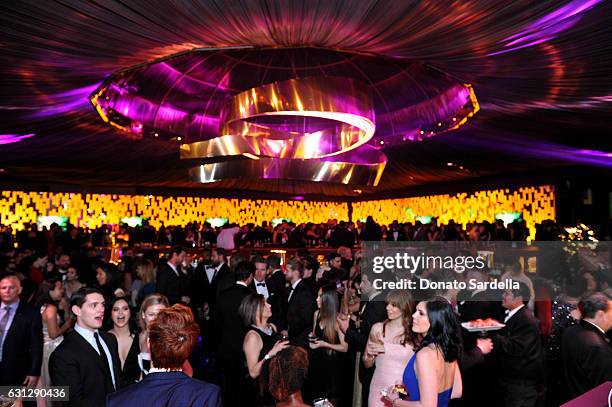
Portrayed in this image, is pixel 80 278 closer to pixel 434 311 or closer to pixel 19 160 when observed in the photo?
pixel 434 311

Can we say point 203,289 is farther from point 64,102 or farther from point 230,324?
point 64,102

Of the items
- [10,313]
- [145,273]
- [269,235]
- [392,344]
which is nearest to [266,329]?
[392,344]

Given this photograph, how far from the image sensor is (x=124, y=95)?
35.4 ft

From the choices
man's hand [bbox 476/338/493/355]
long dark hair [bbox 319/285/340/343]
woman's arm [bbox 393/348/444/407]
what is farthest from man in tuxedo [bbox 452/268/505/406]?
woman's arm [bbox 393/348/444/407]

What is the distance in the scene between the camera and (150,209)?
824 inches

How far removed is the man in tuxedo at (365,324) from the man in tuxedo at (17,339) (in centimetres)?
239

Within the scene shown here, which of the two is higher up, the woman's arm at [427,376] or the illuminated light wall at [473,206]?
the illuminated light wall at [473,206]

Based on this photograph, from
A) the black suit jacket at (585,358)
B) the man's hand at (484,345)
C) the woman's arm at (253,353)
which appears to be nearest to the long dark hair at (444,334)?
the man's hand at (484,345)

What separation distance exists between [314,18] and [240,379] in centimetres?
340

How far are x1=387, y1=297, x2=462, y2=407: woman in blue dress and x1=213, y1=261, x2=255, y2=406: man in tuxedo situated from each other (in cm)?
259

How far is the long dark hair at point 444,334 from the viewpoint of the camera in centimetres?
304

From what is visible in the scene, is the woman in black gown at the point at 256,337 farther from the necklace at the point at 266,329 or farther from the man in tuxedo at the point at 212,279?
the man in tuxedo at the point at 212,279

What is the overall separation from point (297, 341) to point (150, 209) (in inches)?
651

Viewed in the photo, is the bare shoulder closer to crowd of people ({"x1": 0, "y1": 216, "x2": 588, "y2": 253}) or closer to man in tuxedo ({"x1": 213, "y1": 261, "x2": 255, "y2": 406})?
man in tuxedo ({"x1": 213, "y1": 261, "x2": 255, "y2": 406})
